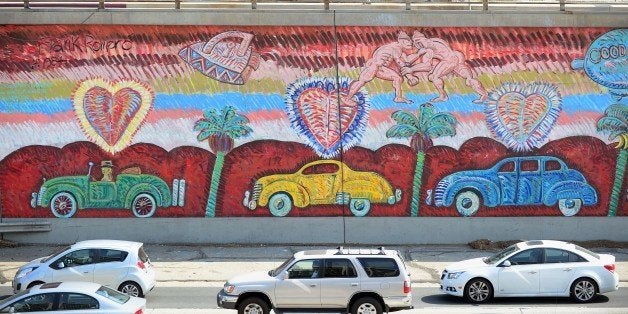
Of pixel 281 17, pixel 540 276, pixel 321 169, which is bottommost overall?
pixel 540 276

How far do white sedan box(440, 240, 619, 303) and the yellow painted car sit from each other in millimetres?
7266

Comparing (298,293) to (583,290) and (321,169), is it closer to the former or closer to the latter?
(583,290)

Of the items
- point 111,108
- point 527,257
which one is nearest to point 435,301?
point 527,257

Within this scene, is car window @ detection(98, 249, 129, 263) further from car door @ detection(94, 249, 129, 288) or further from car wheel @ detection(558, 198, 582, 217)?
car wheel @ detection(558, 198, 582, 217)

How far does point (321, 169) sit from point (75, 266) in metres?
8.90

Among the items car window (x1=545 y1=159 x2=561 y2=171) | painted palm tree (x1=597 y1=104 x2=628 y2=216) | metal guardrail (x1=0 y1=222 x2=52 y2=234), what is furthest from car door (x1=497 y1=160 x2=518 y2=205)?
metal guardrail (x1=0 y1=222 x2=52 y2=234)

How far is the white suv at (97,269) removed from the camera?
769 inches

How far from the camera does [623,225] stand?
27016 mm

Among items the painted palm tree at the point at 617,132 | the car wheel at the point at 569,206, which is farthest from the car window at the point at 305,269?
the painted palm tree at the point at 617,132

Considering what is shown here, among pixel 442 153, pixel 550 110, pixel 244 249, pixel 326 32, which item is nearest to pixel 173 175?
pixel 244 249

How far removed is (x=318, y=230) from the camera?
1056 inches

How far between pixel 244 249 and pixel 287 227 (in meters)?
1.37

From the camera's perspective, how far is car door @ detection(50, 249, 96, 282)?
19594 millimetres

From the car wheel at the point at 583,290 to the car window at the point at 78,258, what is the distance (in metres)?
9.77
